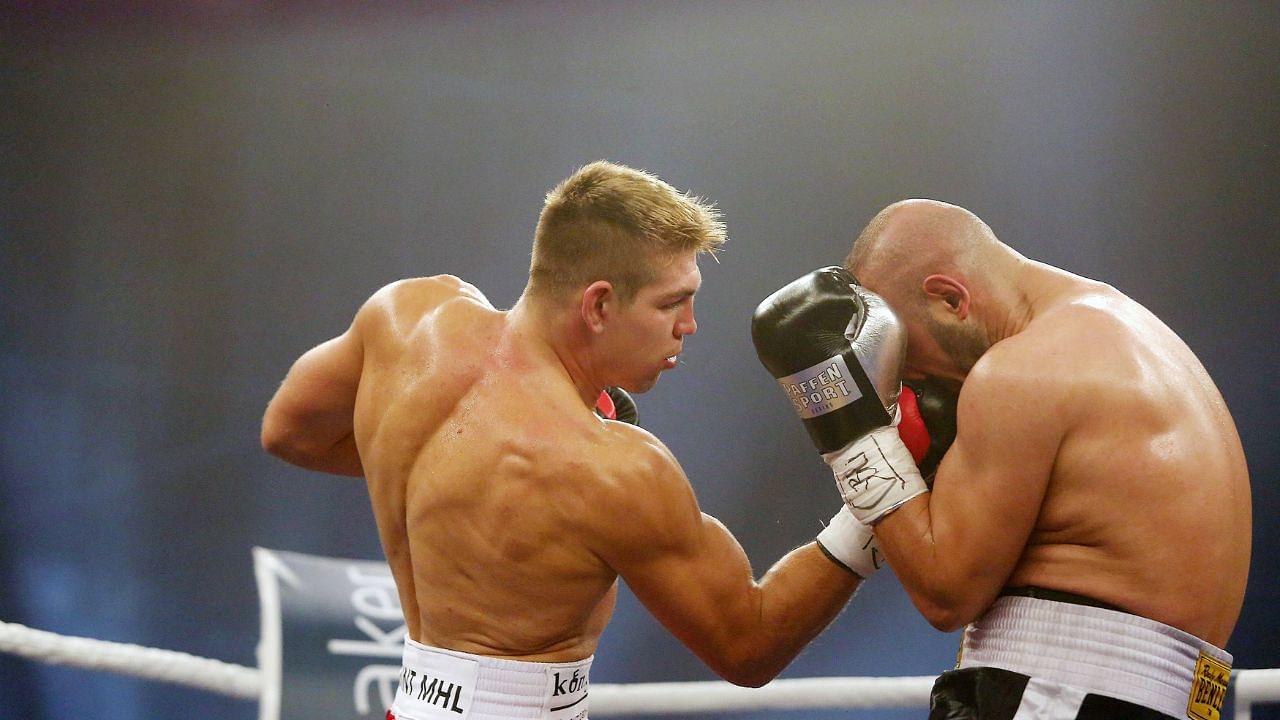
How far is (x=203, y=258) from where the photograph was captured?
3.65 metres

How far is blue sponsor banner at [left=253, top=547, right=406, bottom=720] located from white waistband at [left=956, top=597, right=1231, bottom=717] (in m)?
2.03

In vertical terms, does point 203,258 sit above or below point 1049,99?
below

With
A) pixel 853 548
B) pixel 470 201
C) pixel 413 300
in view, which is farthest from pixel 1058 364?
pixel 470 201

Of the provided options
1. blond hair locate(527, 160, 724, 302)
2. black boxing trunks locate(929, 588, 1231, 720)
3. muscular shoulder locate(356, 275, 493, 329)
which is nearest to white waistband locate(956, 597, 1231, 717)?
black boxing trunks locate(929, 588, 1231, 720)

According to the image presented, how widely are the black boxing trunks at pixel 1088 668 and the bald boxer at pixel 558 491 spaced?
0.30 meters

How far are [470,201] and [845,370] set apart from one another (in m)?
2.24

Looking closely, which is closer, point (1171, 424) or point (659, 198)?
point (1171, 424)

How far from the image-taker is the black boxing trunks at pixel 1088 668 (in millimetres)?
1502

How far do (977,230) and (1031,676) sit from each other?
78cm

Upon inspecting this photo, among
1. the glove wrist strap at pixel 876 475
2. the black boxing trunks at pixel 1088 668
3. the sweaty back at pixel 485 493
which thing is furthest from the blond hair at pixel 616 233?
the black boxing trunks at pixel 1088 668

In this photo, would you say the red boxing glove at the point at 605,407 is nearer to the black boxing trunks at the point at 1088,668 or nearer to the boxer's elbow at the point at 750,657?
the boxer's elbow at the point at 750,657

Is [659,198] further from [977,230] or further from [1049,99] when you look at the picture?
[1049,99]

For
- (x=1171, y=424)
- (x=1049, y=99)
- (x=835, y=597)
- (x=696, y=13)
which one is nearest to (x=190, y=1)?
(x=696, y=13)

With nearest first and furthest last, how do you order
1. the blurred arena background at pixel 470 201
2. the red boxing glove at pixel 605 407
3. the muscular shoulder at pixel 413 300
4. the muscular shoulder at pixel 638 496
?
the muscular shoulder at pixel 638 496 < the muscular shoulder at pixel 413 300 < the red boxing glove at pixel 605 407 < the blurred arena background at pixel 470 201
